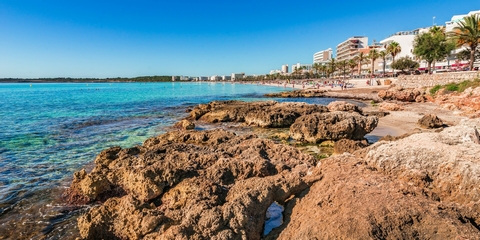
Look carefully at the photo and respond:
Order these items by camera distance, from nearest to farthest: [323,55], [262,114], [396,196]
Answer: [396,196] → [262,114] → [323,55]

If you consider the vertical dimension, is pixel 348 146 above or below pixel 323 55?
below

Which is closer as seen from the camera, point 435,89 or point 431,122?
point 431,122

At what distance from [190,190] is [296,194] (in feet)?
6.85

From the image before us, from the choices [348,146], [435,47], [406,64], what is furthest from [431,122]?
[406,64]

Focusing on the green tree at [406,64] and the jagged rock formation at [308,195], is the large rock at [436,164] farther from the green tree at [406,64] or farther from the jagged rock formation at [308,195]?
the green tree at [406,64]

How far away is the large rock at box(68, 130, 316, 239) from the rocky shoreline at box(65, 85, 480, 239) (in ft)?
0.06

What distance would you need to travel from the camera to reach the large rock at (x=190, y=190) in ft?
14.6

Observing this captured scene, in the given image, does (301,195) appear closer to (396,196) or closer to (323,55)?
(396,196)

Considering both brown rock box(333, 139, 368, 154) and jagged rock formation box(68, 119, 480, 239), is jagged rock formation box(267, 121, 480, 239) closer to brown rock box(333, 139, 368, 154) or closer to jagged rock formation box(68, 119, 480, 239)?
jagged rock formation box(68, 119, 480, 239)

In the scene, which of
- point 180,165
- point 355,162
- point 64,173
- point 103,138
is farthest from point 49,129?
point 355,162

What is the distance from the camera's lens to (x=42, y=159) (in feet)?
38.8

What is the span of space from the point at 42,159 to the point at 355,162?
1253 centimetres

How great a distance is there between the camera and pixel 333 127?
41.0 ft

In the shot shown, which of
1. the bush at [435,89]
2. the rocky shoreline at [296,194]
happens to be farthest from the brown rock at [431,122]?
the bush at [435,89]
